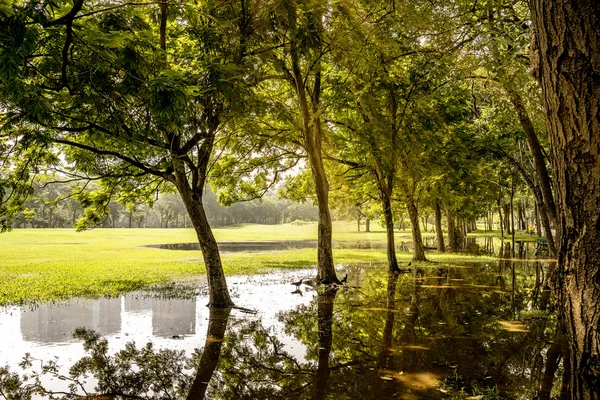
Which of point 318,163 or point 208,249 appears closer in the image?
point 208,249

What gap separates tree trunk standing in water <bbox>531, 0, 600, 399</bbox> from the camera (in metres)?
2.84

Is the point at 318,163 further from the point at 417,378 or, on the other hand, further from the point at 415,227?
the point at 417,378

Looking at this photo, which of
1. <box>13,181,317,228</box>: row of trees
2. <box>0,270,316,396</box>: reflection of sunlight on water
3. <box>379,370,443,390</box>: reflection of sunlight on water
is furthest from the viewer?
<box>13,181,317,228</box>: row of trees

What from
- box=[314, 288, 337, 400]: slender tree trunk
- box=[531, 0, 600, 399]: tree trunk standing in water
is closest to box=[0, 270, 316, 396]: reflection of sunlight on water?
box=[314, 288, 337, 400]: slender tree trunk

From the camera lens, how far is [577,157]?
9.51 feet

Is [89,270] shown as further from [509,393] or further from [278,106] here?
[509,393]

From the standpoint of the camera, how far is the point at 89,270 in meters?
21.6

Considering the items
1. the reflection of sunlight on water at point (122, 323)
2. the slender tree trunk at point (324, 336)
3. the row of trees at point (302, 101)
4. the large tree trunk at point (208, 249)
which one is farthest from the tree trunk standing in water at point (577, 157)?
the large tree trunk at point (208, 249)

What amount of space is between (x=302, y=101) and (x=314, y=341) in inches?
414

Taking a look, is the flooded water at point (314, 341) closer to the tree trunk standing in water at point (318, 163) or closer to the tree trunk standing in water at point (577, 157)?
the tree trunk standing in water at point (318, 163)

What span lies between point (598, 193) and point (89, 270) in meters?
22.9

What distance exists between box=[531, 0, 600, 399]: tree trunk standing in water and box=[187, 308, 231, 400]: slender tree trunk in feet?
15.6

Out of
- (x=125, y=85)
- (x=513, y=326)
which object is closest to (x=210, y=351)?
(x=125, y=85)

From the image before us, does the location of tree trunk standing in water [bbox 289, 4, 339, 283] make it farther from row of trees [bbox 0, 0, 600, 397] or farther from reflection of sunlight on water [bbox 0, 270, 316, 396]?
reflection of sunlight on water [bbox 0, 270, 316, 396]
